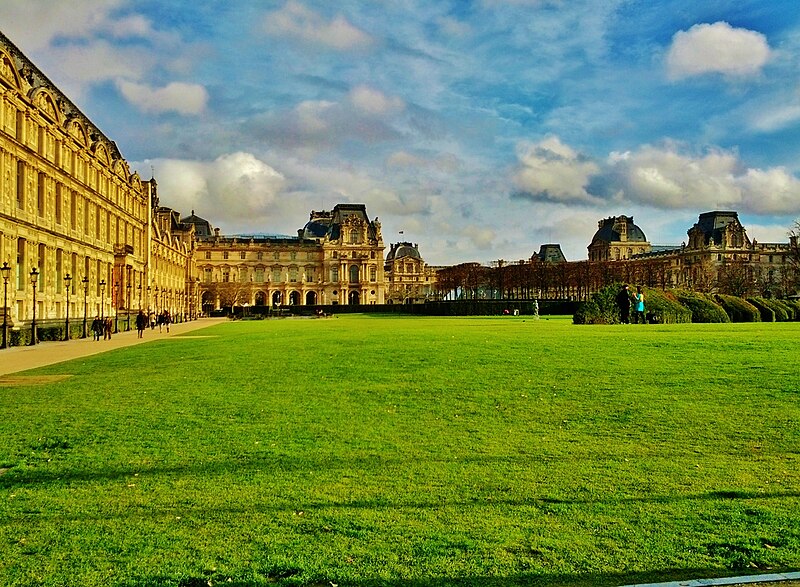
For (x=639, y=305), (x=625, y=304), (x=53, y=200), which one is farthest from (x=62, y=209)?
(x=639, y=305)

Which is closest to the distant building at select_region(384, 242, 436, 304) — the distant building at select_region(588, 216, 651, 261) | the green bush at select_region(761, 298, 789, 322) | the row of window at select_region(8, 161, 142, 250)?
the distant building at select_region(588, 216, 651, 261)

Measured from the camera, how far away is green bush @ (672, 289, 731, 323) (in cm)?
4022

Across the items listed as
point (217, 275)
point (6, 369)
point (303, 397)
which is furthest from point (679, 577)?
point (217, 275)

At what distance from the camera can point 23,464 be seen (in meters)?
8.84

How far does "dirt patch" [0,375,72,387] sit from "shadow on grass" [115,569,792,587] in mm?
13769

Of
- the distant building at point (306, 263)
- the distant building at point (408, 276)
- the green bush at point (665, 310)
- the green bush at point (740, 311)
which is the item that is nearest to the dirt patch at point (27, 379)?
the green bush at point (665, 310)

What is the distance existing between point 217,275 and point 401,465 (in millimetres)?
141216

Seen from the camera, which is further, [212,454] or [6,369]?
[6,369]

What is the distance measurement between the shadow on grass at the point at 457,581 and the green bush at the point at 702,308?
37.6 m

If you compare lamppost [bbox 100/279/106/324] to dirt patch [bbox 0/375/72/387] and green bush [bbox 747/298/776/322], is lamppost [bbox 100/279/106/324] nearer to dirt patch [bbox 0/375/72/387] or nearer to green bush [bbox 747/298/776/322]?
dirt patch [bbox 0/375/72/387]

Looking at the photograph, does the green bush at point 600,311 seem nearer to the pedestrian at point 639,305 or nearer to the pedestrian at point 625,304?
the pedestrian at point 625,304

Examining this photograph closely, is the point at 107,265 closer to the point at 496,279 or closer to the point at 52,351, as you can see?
the point at 52,351

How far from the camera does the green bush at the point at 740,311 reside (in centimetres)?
4428

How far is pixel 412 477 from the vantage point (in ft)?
26.7
